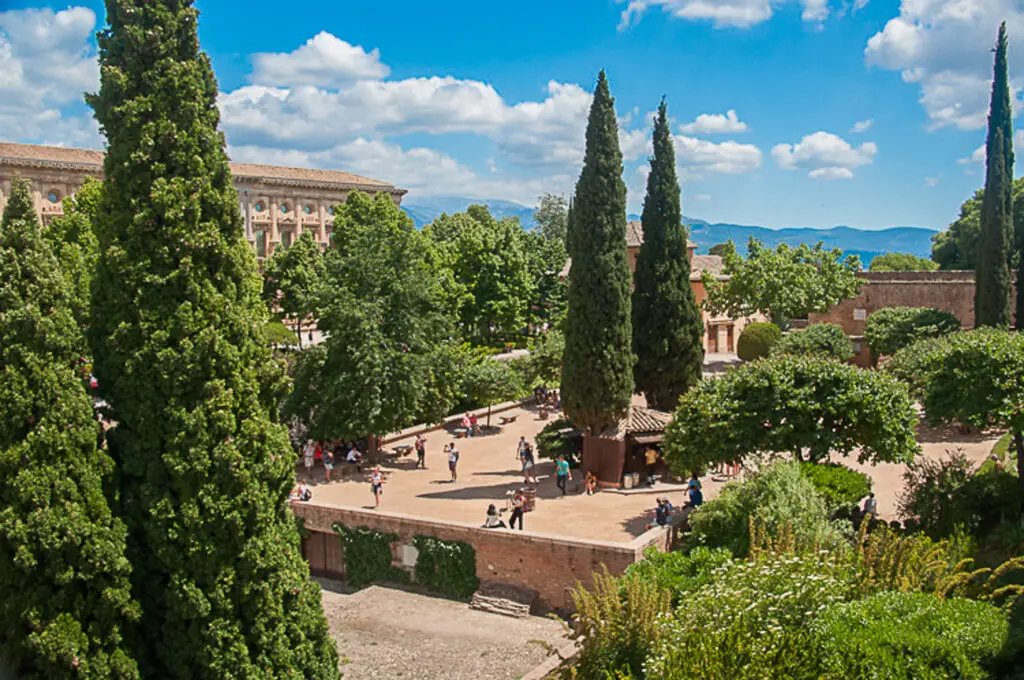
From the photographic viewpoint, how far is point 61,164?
2365 inches

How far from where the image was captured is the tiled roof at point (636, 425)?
25922 mm

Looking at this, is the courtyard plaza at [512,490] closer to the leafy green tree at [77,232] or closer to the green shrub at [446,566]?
the green shrub at [446,566]

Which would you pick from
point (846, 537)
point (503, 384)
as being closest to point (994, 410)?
point (846, 537)

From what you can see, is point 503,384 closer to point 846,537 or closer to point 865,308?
point 846,537

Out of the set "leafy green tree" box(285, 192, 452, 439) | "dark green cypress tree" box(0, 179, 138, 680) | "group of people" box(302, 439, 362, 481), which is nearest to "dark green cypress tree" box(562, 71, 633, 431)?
"leafy green tree" box(285, 192, 452, 439)

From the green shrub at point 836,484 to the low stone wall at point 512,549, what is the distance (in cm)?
347

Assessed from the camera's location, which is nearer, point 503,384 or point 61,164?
point 503,384

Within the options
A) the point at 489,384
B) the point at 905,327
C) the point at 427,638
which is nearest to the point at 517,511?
the point at 427,638

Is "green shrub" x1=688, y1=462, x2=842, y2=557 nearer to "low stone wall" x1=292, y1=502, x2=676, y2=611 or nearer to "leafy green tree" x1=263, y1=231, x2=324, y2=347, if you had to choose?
"low stone wall" x1=292, y1=502, x2=676, y2=611

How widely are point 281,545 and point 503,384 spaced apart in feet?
77.5

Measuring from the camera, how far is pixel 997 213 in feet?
124

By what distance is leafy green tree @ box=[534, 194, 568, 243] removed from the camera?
8956 cm

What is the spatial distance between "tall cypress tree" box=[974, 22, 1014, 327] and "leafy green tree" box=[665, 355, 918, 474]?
775 inches

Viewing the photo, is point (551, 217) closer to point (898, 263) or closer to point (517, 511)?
point (898, 263)
